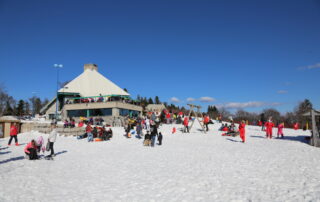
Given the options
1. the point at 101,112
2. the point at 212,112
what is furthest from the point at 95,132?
the point at 212,112

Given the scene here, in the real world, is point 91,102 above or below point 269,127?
above

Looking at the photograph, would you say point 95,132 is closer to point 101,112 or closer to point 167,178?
point 167,178

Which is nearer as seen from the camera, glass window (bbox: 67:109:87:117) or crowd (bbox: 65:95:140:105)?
crowd (bbox: 65:95:140:105)

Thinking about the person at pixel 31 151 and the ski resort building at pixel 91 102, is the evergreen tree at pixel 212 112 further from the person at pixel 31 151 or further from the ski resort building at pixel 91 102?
the person at pixel 31 151

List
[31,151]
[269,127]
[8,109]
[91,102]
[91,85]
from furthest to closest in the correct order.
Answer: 1. [8,109]
2. [91,85]
3. [91,102]
4. [269,127]
5. [31,151]

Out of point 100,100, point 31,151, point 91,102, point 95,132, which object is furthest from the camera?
point 91,102

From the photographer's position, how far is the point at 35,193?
21.4ft

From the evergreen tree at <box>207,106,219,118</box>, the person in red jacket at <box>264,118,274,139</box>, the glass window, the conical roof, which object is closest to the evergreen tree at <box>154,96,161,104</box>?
the evergreen tree at <box>207,106,219,118</box>

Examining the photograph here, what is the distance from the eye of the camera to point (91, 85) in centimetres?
5100

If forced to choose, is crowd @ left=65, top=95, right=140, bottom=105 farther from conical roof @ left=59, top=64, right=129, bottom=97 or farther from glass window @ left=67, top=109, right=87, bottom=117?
conical roof @ left=59, top=64, right=129, bottom=97

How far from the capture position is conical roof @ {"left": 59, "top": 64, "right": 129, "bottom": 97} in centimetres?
4877

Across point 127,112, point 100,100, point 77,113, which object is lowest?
point 77,113

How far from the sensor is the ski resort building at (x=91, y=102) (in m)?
39.2

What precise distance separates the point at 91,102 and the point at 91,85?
11.7 m
